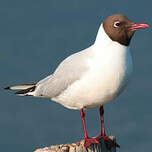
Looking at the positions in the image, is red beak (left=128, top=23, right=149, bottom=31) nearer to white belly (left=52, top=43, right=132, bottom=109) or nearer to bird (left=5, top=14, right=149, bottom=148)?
bird (left=5, top=14, right=149, bottom=148)

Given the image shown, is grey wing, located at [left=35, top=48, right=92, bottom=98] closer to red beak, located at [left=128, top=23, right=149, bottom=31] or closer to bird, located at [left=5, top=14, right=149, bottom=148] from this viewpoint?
bird, located at [left=5, top=14, right=149, bottom=148]

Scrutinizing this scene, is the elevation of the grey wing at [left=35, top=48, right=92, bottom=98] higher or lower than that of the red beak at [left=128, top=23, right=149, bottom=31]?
lower

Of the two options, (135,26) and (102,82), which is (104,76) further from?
(135,26)

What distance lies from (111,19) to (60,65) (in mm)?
1460

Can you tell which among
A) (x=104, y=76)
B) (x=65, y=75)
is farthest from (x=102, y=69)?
(x=65, y=75)

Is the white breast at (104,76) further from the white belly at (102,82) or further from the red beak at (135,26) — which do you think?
the red beak at (135,26)

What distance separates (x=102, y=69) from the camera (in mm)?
8039

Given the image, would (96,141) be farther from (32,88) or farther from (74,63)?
(32,88)

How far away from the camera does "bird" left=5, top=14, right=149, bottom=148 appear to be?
26.5 ft

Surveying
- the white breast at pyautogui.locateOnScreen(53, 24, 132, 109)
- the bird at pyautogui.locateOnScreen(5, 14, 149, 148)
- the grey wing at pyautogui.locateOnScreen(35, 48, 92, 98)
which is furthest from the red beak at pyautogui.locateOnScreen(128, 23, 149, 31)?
the grey wing at pyautogui.locateOnScreen(35, 48, 92, 98)

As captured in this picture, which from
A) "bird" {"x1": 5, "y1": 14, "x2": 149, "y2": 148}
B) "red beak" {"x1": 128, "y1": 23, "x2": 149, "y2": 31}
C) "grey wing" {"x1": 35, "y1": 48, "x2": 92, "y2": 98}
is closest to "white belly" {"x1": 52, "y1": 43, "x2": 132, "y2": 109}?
"bird" {"x1": 5, "y1": 14, "x2": 149, "y2": 148}

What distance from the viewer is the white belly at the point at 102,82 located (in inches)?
316

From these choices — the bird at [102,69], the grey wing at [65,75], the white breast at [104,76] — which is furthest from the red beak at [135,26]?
the grey wing at [65,75]

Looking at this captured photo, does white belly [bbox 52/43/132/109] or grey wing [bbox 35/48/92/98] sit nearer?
white belly [bbox 52/43/132/109]
